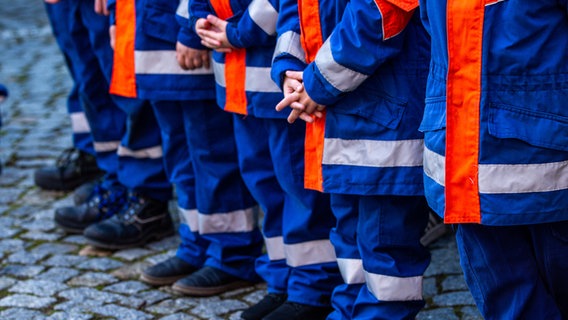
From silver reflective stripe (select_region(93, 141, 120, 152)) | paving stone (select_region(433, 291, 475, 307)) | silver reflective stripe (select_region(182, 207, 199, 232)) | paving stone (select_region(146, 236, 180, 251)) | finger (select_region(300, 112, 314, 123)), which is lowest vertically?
paving stone (select_region(146, 236, 180, 251))

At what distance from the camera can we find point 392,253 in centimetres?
300

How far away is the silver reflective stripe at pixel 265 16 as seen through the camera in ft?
10.8

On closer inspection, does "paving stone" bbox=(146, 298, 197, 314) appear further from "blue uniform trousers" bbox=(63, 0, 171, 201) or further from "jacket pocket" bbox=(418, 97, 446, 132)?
"jacket pocket" bbox=(418, 97, 446, 132)

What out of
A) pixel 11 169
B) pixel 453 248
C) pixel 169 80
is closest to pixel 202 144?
pixel 169 80

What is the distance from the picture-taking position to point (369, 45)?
2.74m

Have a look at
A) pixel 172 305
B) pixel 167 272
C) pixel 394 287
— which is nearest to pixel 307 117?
pixel 394 287

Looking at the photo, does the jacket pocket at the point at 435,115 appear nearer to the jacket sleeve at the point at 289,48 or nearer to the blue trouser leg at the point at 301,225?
the jacket sleeve at the point at 289,48

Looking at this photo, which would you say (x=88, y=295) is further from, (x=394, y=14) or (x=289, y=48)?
(x=394, y=14)

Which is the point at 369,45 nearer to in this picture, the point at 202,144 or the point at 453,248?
the point at 202,144

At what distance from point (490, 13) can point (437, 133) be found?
0.34 m

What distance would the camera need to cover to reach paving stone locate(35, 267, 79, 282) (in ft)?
14.0

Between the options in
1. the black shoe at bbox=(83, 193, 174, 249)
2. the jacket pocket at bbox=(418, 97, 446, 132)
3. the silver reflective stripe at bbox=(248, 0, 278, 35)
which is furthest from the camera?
the black shoe at bbox=(83, 193, 174, 249)

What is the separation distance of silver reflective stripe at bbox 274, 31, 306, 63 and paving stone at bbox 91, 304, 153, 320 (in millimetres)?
1292

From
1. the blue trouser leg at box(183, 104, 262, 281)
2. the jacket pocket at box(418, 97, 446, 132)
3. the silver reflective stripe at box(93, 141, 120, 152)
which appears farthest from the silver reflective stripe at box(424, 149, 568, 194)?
the silver reflective stripe at box(93, 141, 120, 152)
